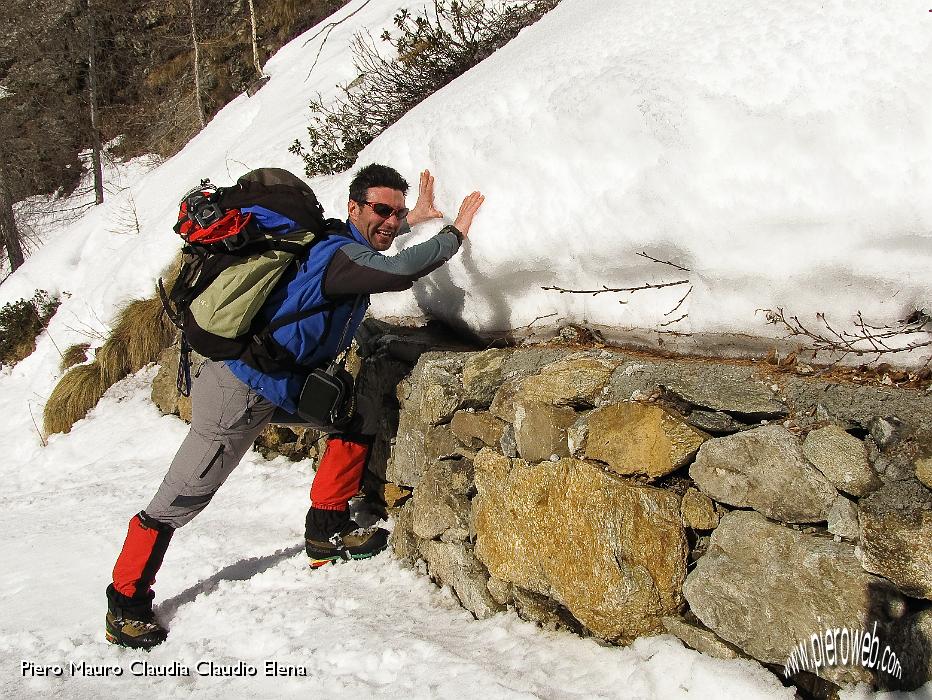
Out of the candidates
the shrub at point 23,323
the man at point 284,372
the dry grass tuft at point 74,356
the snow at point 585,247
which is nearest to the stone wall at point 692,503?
the snow at point 585,247

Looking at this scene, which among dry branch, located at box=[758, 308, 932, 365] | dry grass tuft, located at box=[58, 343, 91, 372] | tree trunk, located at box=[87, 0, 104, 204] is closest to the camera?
dry branch, located at box=[758, 308, 932, 365]

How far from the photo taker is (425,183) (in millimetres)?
3551

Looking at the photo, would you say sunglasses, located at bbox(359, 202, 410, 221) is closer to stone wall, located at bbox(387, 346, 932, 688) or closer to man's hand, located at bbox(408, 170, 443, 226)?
man's hand, located at bbox(408, 170, 443, 226)

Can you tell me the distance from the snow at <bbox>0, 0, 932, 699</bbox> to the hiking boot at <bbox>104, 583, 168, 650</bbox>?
0.08 metres

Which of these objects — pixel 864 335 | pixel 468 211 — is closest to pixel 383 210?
pixel 468 211

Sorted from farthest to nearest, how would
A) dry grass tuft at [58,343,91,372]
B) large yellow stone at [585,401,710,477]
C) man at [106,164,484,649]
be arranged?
1. dry grass tuft at [58,343,91,372]
2. man at [106,164,484,649]
3. large yellow stone at [585,401,710,477]

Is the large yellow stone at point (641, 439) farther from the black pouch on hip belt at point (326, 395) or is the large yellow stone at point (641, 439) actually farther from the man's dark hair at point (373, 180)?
the man's dark hair at point (373, 180)

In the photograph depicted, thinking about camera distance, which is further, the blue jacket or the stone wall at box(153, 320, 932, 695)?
the blue jacket

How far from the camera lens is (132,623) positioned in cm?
301

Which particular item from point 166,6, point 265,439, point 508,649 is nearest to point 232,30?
point 166,6

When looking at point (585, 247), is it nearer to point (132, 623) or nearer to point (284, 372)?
point (284, 372)

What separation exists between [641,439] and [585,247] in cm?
89

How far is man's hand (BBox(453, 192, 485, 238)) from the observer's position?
319cm

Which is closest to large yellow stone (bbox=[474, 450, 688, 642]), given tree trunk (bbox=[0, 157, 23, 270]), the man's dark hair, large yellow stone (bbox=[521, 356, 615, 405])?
large yellow stone (bbox=[521, 356, 615, 405])
